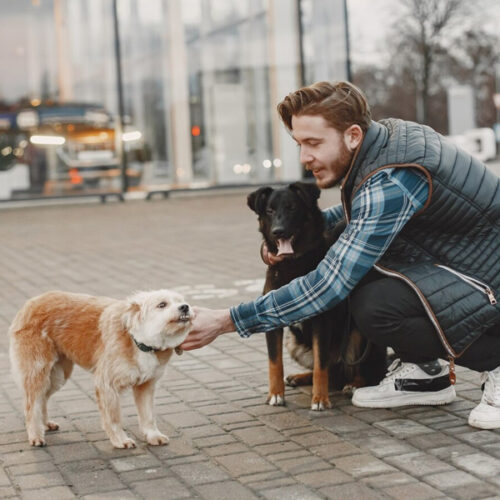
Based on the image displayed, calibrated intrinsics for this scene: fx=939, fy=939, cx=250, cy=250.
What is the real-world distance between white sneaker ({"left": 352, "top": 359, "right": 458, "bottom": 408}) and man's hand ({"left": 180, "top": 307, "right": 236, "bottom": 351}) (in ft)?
3.41

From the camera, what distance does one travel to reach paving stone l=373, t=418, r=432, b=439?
4.57 m

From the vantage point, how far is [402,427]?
468 cm

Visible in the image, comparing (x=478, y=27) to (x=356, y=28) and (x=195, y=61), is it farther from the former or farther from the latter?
(x=195, y=61)

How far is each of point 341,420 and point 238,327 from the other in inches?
31.3

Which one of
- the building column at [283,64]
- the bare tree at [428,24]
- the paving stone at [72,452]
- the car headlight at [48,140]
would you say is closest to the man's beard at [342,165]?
the paving stone at [72,452]

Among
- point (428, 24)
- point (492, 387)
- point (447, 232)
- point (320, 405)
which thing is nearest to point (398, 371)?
point (320, 405)

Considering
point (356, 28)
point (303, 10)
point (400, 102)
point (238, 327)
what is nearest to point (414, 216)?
point (238, 327)

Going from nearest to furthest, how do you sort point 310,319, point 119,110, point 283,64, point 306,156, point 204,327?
point 204,327, point 306,156, point 310,319, point 119,110, point 283,64

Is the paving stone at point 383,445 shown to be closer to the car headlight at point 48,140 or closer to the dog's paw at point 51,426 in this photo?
Result: the dog's paw at point 51,426

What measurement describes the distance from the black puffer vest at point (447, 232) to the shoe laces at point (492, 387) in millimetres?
276

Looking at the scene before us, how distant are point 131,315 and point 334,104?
1.42m

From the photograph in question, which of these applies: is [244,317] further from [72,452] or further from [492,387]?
[492,387]

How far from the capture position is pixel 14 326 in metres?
4.58

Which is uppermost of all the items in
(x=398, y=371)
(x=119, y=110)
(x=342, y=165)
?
(x=119, y=110)
